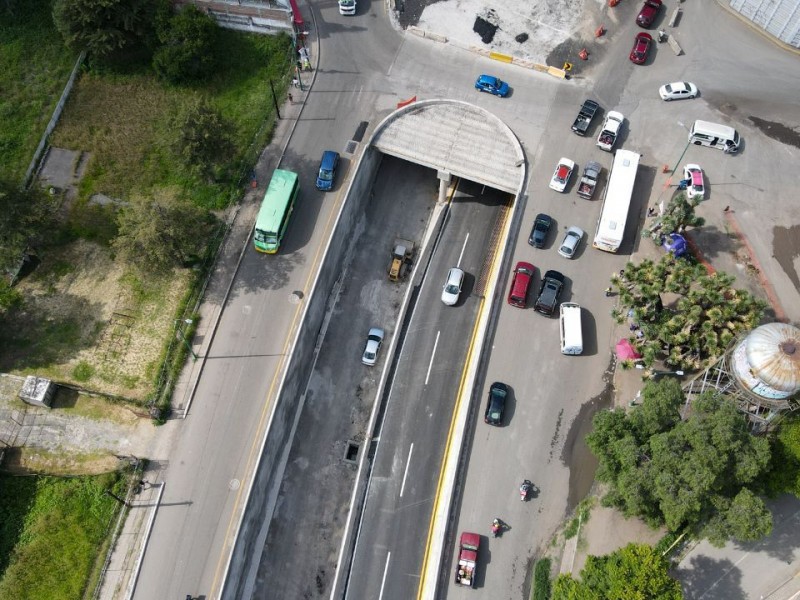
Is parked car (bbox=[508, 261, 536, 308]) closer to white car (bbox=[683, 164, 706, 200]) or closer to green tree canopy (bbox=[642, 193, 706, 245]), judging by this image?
green tree canopy (bbox=[642, 193, 706, 245])

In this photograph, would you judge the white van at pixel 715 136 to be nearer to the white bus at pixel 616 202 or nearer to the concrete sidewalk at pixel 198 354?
the white bus at pixel 616 202

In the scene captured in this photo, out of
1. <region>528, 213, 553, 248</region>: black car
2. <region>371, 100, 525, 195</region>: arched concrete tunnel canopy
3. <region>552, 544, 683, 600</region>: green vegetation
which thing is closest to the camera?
<region>552, 544, 683, 600</region>: green vegetation

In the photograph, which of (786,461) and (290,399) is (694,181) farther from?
(290,399)

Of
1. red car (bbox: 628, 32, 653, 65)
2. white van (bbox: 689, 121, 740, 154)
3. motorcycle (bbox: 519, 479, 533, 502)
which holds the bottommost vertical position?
motorcycle (bbox: 519, 479, 533, 502)

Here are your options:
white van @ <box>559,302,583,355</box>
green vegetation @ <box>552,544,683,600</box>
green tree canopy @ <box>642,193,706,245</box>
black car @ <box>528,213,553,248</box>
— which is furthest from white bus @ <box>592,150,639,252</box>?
green vegetation @ <box>552,544,683,600</box>

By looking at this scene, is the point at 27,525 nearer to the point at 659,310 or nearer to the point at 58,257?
the point at 58,257

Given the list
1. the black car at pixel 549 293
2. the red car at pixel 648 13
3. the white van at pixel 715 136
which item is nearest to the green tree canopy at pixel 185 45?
the black car at pixel 549 293
